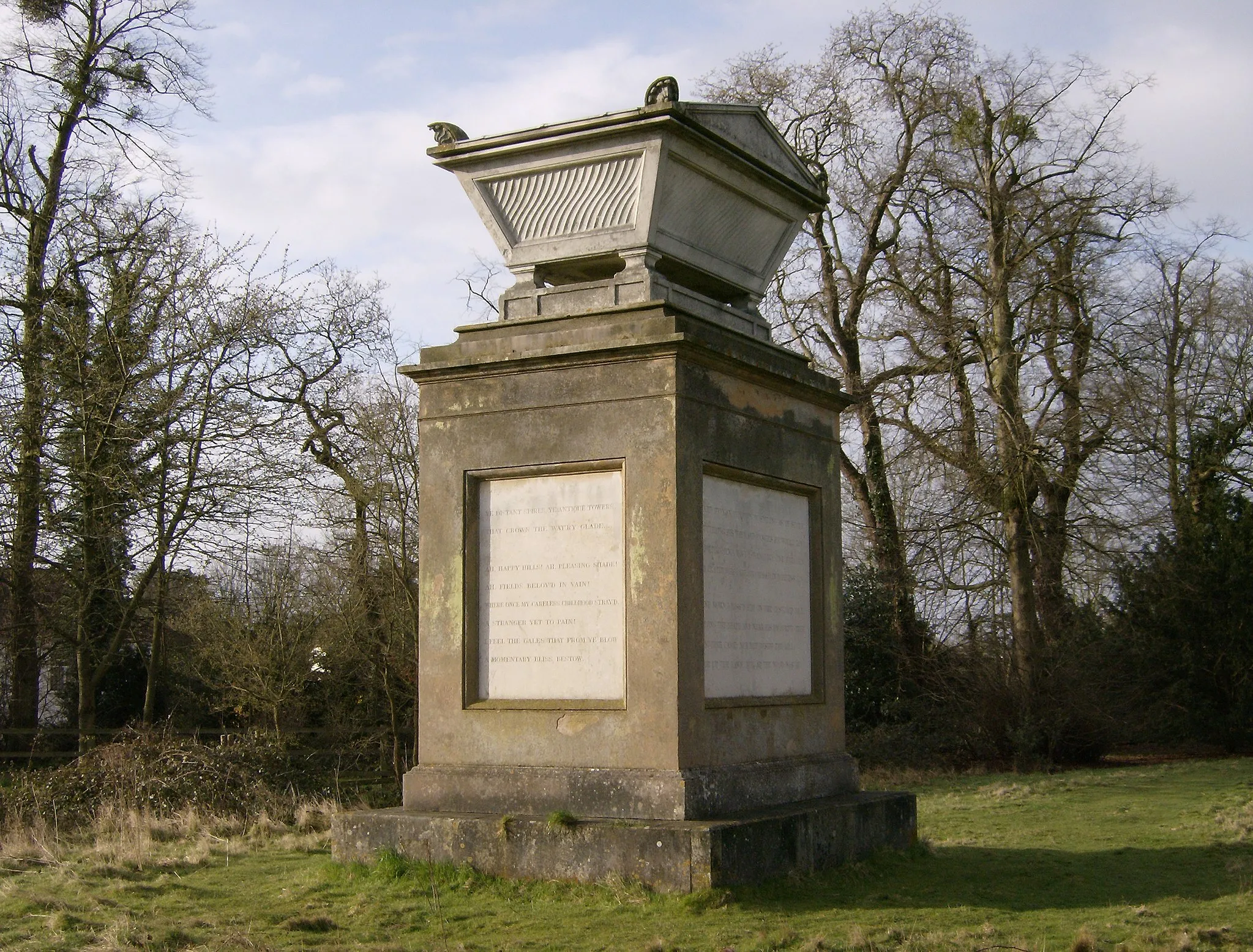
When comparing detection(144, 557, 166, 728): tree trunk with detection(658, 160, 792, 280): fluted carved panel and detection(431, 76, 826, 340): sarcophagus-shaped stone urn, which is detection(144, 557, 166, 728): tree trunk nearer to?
detection(431, 76, 826, 340): sarcophagus-shaped stone urn

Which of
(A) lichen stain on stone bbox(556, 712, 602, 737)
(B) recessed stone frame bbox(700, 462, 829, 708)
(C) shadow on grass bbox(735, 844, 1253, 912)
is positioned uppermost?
(B) recessed stone frame bbox(700, 462, 829, 708)

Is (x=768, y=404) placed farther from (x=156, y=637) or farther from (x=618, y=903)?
(x=156, y=637)

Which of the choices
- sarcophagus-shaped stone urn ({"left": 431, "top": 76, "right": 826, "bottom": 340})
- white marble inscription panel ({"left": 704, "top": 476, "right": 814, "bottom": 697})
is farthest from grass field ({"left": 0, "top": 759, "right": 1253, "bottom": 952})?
sarcophagus-shaped stone urn ({"left": 431, "top": 76, "right": 826, "bottom": 340})

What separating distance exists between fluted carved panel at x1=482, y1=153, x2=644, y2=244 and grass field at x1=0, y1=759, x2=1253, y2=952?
3665 mm

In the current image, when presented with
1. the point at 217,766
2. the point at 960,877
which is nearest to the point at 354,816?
the point at 960,877

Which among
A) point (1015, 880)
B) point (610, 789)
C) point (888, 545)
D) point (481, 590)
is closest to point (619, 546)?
point (481, 590)

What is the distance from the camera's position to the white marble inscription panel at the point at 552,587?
709 centimetres

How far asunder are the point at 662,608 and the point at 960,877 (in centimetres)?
242

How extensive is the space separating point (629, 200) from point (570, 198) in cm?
39

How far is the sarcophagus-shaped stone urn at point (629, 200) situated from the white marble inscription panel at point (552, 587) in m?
1.09

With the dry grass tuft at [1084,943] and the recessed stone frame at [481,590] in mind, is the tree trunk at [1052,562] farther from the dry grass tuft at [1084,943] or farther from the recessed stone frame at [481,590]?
the dry grass tuft at [1084,943]

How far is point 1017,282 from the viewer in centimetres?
2266

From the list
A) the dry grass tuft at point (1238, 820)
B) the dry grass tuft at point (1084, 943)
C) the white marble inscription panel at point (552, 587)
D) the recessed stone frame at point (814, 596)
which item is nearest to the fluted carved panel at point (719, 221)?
the recessed stone frame at point (814, 596)

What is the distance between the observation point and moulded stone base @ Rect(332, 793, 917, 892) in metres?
6.30
